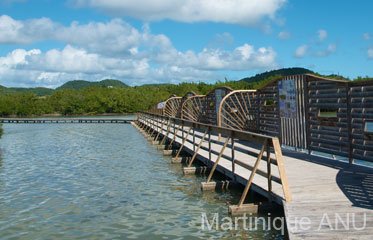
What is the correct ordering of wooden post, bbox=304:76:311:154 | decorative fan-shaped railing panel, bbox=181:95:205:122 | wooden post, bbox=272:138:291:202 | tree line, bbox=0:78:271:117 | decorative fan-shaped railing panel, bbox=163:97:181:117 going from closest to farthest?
1. wooden post, bbox=272:138:291:202
2. wooden post, bbox=304:76:311:154
3. decorative fan-shaped railing panel, bbox=181:95:205:122
4. decorative fan-shaped railing panel, bbox=163:97:181:117
5. tree line, bbox=0:78:271:117

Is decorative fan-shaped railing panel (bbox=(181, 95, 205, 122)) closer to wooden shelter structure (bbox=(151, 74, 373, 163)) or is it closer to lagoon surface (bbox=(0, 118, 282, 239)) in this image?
wooden shelter structure (bbox=(151, 74, 373, 163))

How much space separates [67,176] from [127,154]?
6.49 metres

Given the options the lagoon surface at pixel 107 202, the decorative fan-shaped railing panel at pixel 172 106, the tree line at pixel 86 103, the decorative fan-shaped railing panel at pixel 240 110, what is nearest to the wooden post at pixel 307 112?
the lagoon surface at pixel 107 202

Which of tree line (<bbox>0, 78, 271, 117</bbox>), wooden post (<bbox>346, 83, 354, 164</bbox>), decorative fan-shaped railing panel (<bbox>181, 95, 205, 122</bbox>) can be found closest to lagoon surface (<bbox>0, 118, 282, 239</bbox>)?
wooden post (<bbox>346, 83, 354, 164</bbox>)

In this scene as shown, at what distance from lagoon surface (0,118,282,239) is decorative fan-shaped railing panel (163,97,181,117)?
18.4 metres

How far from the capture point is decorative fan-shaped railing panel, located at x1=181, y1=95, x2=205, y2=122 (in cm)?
2620

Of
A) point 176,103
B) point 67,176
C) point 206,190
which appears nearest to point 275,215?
point 206,190

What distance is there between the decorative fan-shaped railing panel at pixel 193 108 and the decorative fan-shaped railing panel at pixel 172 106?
4959 mm

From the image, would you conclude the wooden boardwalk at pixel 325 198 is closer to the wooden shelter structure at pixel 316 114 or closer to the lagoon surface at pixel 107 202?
the wooden shelter structure at pixel 316 114

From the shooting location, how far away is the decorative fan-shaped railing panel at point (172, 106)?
118 ft

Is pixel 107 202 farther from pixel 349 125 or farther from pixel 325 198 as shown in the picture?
pixel 349 125

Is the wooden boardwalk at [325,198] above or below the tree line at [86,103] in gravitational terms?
below

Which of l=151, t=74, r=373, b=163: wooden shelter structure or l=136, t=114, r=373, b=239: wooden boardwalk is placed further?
l=151, t=74, r=373, b=163: wooden shelter structure

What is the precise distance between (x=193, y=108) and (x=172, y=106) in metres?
9.36
